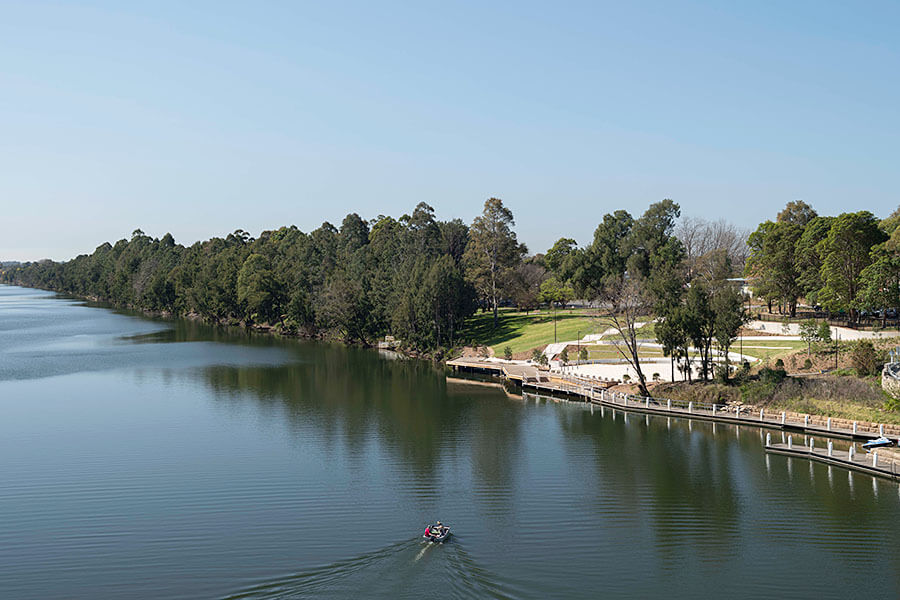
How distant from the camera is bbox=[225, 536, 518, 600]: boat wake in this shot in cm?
2331

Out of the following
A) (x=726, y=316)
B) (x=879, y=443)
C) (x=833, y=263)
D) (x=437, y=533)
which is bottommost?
(x=437, y=533)

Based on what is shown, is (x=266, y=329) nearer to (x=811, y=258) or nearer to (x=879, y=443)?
(x=811, y=258)

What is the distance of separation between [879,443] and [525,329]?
5726 cm

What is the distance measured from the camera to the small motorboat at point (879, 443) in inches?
1503

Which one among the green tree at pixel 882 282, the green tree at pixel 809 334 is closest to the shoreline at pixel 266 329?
the green tree at pixel 809 334

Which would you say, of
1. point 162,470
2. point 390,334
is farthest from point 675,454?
point 390,334

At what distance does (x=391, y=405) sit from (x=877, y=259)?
4604 centimetres

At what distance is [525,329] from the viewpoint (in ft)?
308

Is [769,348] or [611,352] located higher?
[769,348]

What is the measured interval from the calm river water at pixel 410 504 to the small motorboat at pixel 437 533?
0.38m

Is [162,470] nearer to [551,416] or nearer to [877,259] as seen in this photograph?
[551,416]

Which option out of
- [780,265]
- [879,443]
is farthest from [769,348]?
[879,443]

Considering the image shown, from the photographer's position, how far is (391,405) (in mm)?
57469

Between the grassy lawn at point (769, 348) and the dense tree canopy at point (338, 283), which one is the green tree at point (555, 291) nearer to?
the dense tree canopy at point (338, 283)
